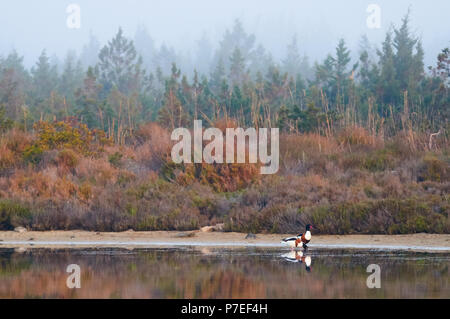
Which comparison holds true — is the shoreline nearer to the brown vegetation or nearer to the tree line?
the brown vegetation

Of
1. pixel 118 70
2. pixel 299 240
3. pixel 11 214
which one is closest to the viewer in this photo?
pixel 299 240

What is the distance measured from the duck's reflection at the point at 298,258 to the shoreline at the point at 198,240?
78 centimetres

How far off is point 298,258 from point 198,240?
109 inches

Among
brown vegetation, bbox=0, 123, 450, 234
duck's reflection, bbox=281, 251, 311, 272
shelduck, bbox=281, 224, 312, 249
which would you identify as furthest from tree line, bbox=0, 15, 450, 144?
duck's reflection, bbox=281, 251, 311, 272

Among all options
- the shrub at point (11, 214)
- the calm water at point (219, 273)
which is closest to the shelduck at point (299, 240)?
the calm water at point (219, 273)

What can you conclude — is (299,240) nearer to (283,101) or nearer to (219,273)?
(219,273)

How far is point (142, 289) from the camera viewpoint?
8.55 metres

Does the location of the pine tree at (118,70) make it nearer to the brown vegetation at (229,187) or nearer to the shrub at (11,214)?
the brown vegetation at (229,187)

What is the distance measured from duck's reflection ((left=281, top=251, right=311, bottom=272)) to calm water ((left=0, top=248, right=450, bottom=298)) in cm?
2

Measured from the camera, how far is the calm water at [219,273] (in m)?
8.30

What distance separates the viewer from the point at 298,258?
10852 millimetres

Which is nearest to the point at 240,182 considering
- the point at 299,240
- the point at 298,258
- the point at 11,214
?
the point at 11,214

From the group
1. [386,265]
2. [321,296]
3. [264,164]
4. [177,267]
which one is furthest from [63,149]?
[321,296]
